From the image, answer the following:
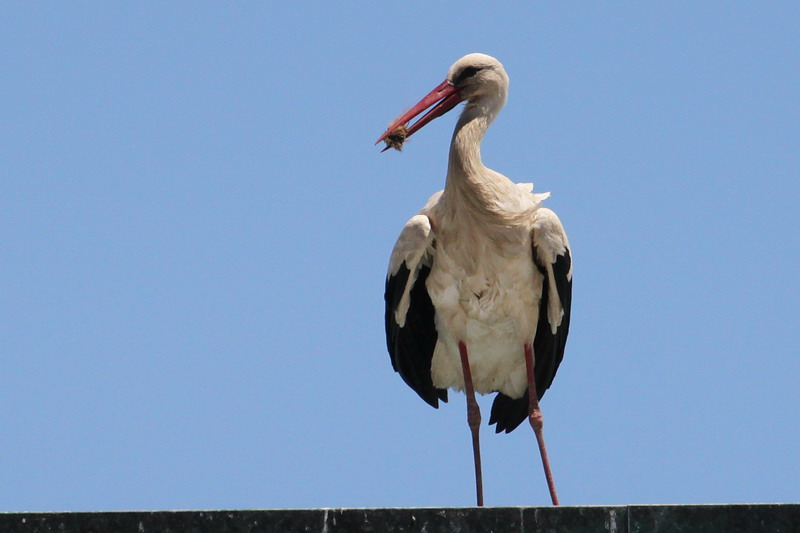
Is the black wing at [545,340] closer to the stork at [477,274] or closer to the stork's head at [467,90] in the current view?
the stork at [477,274]

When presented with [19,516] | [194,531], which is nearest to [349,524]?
[194,531]

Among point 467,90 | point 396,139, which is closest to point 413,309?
point 396,139

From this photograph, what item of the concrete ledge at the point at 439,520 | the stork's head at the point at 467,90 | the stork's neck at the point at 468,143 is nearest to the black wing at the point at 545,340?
the stork's neck at the point at 468,143

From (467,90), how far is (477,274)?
1238 mm

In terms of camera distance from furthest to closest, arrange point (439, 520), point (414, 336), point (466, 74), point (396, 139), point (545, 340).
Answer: point (414, 336)
point (545, 340)
point (466, 74)
point (396, 139)
point (439, 520)

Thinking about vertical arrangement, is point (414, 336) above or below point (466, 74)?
below

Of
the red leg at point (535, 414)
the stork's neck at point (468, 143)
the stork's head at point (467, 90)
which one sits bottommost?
the red leg at point (535, 414)

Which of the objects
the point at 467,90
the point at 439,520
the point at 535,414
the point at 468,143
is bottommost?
the point at 439,520

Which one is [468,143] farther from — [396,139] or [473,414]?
[473,414]

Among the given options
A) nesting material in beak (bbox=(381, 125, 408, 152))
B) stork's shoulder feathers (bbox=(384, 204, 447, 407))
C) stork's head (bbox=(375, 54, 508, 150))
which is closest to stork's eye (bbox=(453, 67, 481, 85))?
stork's head (bbox=(375, 54, 508, 150))

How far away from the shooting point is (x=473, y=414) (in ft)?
31.2

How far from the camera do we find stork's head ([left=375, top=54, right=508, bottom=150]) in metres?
9.20

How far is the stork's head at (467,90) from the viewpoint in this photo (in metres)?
9.20

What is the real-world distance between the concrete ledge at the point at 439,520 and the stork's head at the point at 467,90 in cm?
452
